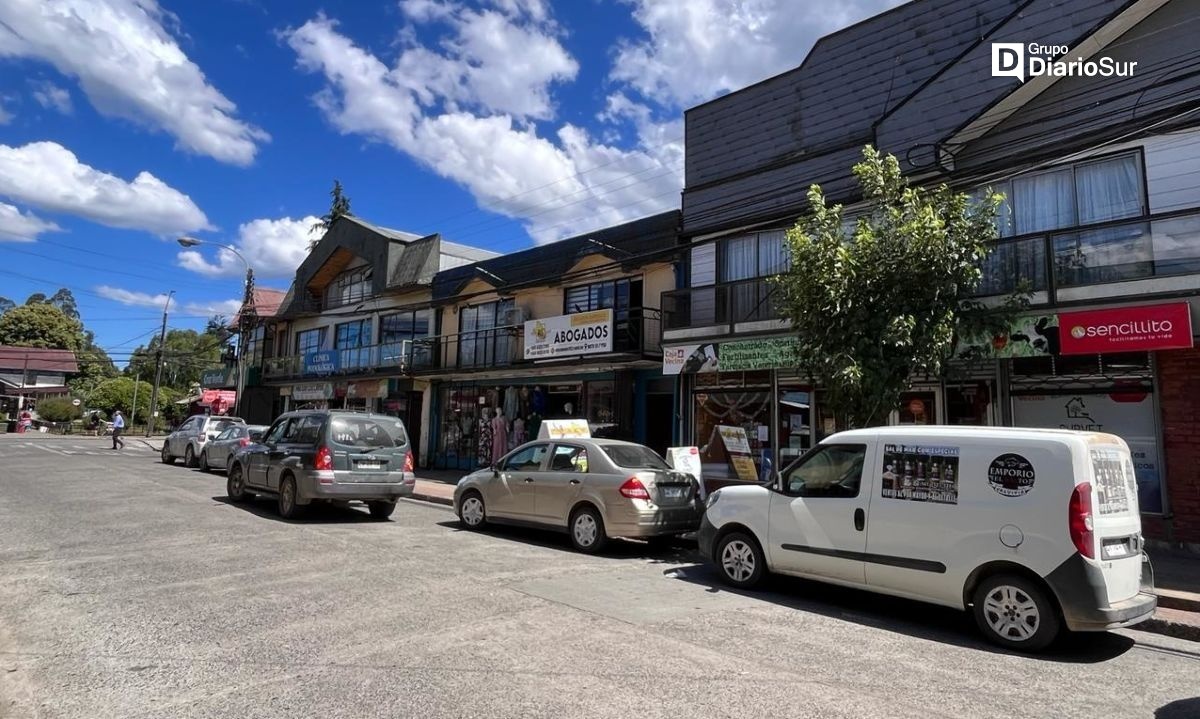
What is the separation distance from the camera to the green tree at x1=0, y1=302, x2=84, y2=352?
77.6 meters

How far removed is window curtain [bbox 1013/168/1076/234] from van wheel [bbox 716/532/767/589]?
25.3 ft

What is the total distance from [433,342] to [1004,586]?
66.6 ft

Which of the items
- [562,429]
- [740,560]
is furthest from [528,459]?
[740,560]

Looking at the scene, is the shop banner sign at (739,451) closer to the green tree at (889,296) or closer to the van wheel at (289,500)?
the green tree at (889,296)

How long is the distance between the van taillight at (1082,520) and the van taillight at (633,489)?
483cm

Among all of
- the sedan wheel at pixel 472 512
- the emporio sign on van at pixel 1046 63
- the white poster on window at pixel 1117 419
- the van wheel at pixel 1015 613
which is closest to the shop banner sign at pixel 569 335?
the sedan wheel at pixel 472 512

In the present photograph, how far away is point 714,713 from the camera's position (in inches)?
160

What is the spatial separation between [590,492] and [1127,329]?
7605 mm

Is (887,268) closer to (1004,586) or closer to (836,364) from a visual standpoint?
(836,364)

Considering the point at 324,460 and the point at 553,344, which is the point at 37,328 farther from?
the point at 324,460

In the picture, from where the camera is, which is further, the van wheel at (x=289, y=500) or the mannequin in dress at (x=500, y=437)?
the mannequin in dress at (x=500, y=437)

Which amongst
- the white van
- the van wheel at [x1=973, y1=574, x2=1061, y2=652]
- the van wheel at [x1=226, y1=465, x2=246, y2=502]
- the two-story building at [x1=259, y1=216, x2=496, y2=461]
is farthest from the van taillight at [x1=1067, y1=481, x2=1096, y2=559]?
the two-story building at [x1=259, y1=216, x2=496, y2=461]

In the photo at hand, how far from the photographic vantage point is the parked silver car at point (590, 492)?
9.26m

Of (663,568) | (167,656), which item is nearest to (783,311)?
(663,568)
